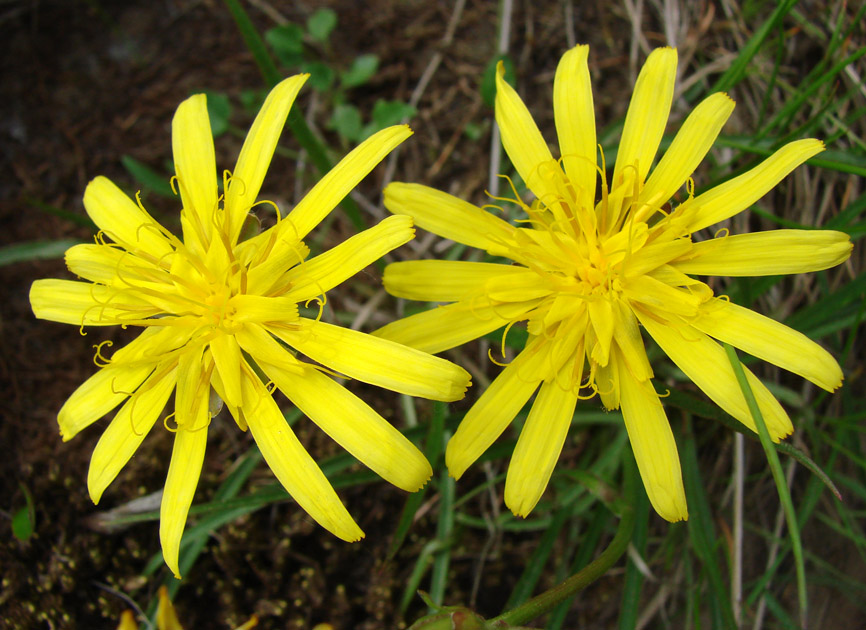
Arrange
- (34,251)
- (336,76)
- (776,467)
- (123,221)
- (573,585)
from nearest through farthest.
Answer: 1. (776,467)
2. (573,585)
3. (123,221)
4. (34,251)
5. (336,76)

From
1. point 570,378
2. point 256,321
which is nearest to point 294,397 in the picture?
point 256,321

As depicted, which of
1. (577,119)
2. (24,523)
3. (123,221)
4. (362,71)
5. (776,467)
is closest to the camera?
(776,467)

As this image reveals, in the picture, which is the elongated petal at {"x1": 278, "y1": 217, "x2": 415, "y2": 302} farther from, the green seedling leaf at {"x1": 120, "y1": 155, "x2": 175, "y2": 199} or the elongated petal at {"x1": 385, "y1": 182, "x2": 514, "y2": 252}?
the green seedling leaf at {"x1": 120, "y1": 155, "x2": 175, "y2": 199}

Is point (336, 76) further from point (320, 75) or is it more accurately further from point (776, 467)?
point (776, 467)

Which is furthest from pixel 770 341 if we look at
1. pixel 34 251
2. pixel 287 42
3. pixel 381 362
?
pixel 34 251

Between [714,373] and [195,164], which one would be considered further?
[195,164]

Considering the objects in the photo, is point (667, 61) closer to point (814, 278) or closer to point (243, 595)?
point (814, 278)

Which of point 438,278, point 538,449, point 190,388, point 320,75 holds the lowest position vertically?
point 190,388

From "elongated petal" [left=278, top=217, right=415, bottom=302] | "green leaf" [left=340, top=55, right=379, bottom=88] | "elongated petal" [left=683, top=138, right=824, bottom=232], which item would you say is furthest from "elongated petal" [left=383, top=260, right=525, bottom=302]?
"green leaf" [left=340, top=55, right=379, bottom=88]
